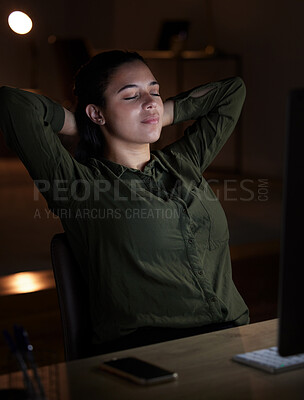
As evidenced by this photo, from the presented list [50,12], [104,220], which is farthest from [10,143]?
[50,12]

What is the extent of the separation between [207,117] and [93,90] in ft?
1.30

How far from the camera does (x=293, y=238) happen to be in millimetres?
934

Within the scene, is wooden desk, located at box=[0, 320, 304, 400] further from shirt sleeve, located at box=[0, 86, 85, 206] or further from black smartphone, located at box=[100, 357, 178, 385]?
shirt sleeve, located at box=[0, 86, 85, 206]

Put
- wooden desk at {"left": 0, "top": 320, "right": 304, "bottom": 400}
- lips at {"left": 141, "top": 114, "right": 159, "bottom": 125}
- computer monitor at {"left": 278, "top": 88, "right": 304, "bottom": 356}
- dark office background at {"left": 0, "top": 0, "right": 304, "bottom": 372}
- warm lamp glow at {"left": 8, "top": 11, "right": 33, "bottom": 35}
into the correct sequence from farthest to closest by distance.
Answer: warm lamp glow at {"left": 8, "top": 11, "right": 33, "bottom": 35}
dark office background at {"left": 0, "top": 0, "right": 304, "bottom": 372}
lips at {"left": 141, "top": 114, "right": 159, "bottom": 125}
wooden desk at {"left": 0, "top": 320, "right": 304, "bottom": 400}
computer monitor at {"left": 278, "top": 88, "right": 304, "bottom": 356}

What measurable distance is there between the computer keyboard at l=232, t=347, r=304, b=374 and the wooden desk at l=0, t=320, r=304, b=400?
0.04 ft

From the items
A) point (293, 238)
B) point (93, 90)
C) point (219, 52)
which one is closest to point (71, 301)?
point (93, 90)

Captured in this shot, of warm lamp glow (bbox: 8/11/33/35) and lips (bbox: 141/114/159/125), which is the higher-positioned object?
warm lamp glow (bbox: 8/11/33/35)

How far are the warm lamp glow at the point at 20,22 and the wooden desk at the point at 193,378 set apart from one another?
417 centimetres

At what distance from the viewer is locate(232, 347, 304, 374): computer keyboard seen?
113cm

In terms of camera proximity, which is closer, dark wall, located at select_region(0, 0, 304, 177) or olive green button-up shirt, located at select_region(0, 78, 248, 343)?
olive green button-up shirt, located at select_region(0, 78, 248, 343)

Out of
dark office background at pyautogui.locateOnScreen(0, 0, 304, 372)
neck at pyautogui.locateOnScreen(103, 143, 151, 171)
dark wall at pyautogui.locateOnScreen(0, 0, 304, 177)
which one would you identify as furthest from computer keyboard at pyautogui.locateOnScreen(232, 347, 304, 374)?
dark wall at pyautogui.locateOnScreen(0, 0, 304, 177)

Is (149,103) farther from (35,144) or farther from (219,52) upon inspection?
(219,52)

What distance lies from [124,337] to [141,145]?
1.82 feet

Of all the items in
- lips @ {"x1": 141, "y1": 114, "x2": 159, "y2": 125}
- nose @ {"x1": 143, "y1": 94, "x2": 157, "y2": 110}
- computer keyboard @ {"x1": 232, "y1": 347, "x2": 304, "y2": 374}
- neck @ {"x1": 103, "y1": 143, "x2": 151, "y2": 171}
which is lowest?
computer keyboard @ {"x1": 232, "y1": 347, "x2": 304, "y2": 374}
